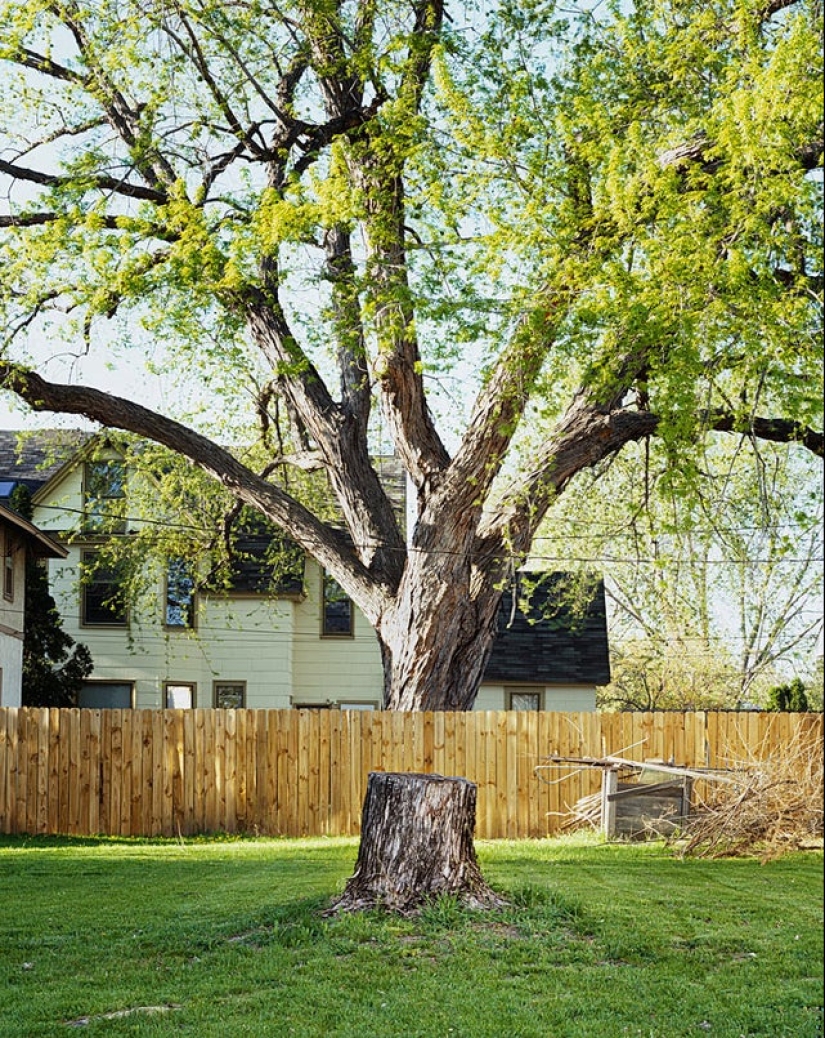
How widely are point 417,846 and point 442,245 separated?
7.51 m

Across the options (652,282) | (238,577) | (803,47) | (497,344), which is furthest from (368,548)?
(238,577)

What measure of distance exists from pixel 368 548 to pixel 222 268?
4231 millimetres

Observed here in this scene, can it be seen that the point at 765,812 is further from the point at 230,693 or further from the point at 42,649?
the point at 230,693

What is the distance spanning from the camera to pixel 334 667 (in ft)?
96.0

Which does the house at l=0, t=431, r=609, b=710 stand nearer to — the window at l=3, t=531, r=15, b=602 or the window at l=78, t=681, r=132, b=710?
the window at l=78, t=681, r=132, b=710

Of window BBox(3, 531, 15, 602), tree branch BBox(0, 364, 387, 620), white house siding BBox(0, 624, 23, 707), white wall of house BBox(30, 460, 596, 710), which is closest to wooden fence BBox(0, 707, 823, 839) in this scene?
tree branch BBox(0, 364, 387, 620)

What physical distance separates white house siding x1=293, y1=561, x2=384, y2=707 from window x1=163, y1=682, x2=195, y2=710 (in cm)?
225

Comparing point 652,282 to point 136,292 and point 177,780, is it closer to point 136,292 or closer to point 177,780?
point 136,292

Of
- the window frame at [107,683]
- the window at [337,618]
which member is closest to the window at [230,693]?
the window frame at [107,683]

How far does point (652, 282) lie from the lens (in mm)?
13070

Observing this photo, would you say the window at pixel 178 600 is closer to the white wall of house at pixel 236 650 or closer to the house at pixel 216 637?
the house at pixel 216 637

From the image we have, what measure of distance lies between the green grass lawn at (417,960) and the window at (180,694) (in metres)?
15.8

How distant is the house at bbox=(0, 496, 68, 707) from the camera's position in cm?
2231

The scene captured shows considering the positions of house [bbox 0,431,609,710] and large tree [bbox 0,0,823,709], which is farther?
house [bbox 0,431,609,710]
